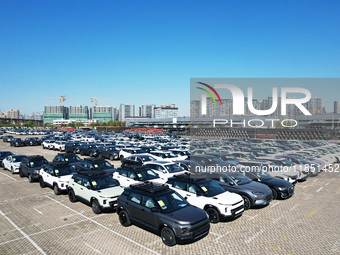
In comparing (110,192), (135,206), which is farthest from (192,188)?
(110,192)

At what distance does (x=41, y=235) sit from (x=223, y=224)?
6.24m

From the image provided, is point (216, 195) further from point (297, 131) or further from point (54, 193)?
point (297, 131)

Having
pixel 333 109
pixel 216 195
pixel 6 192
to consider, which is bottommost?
pixel 6 192

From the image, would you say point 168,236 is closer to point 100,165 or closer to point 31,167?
point 100,165

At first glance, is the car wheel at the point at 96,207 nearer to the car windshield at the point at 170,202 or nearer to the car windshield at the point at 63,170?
the car windshield at the point at 170,202

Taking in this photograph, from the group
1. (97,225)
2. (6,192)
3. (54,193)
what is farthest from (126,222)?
(6,192)

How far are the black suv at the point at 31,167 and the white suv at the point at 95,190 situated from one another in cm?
478

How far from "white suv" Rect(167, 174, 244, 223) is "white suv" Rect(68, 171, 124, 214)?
8.32 feet

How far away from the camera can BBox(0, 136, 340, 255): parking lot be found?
6.79 meters

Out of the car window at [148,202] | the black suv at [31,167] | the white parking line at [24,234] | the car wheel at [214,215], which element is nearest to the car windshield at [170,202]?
the car window at [148,202]

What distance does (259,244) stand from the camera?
705 centimetres

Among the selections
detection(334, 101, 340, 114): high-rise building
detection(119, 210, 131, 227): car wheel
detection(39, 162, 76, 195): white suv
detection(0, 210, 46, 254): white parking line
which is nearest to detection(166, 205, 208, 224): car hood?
detection(119, 210, 131, 227): car wheel

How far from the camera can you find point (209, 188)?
9.30m

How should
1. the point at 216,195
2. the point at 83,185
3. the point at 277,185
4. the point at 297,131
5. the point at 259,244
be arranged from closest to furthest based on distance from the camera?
1. the point at 259,244
2. the point at 216,195
3. the point at 83,185
4. the point at 277,185
5. the point at 297,131
